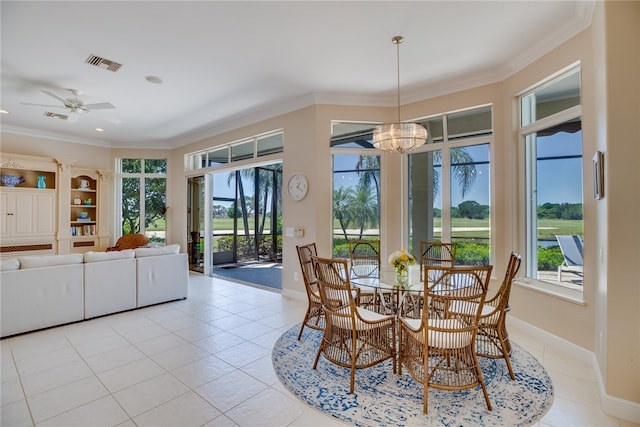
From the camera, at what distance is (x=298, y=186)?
16.7 ft

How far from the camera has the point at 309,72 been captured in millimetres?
4070

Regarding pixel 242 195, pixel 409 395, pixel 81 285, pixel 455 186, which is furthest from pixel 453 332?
pixel 242 195

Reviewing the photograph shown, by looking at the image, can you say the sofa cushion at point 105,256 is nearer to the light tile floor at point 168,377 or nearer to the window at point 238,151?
the light tile floor at point 168,377

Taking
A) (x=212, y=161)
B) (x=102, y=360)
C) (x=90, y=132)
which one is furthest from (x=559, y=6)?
(x=90, y=132)

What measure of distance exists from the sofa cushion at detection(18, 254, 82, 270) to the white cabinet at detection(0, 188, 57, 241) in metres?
3.23

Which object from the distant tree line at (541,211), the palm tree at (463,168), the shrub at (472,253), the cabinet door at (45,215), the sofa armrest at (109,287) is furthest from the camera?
the cabinet door at (45,215)

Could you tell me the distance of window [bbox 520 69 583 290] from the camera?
10.7 ft

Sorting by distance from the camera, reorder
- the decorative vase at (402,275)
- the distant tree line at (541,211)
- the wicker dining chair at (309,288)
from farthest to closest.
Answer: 1. the distant tree line at (541,211)
2. the wicker dining chair at (309,288)
3. the decorative vase at (402,275)

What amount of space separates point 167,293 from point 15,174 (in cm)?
462

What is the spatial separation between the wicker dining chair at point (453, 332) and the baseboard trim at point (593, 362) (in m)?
0.85

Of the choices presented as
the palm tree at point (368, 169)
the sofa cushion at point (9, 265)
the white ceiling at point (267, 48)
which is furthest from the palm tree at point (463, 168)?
the sofa cushion at point (9, 265)

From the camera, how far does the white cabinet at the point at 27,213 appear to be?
593cm

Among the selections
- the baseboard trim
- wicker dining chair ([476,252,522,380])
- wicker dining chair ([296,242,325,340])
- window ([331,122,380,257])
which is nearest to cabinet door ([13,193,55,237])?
window ([331,122,380,257])

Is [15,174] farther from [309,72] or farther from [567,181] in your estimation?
[567,181]
